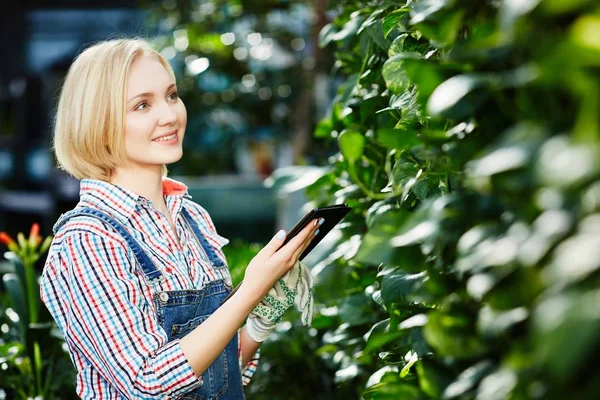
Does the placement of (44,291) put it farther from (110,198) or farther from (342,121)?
(342,121)

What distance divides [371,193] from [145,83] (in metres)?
0.58

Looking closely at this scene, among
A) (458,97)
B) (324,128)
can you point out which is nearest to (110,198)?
(324,128)

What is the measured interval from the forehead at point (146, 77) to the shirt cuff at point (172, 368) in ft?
1.91

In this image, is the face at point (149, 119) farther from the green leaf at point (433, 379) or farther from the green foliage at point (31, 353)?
the green leaf at point (433, 379)

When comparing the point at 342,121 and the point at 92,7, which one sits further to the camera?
the point at 92,7

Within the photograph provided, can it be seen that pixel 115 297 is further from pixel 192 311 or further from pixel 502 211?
pixel 502 211

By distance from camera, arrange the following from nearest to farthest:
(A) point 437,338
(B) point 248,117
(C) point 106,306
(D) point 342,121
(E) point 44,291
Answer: (A) point 437,338 < (C) point 106,306 < (E) point 44,291 < (D) point 342,121 < (B) point 248,117

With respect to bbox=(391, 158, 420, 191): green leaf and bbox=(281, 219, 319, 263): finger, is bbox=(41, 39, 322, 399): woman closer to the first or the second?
bbox=(281, 219, 319, 263): finger

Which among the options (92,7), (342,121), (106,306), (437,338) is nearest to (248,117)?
(92,7)

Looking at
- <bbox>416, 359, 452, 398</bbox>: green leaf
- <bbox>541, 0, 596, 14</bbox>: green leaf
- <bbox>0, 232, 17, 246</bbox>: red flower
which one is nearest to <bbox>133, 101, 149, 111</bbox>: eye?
<bbox>0, 232, 17, 246</bbox>: red flower

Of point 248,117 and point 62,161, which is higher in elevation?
point 248,117

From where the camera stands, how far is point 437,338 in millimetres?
982

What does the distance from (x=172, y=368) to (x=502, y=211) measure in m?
0.92

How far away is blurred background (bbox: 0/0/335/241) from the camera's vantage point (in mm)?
5918
